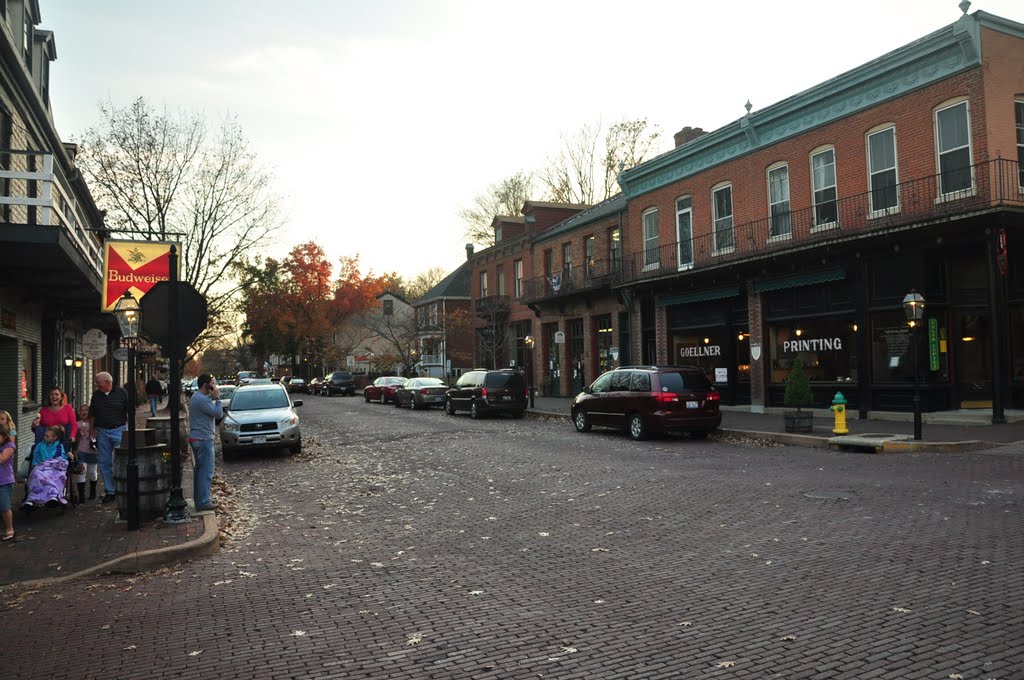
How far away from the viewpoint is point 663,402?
55.3 ft

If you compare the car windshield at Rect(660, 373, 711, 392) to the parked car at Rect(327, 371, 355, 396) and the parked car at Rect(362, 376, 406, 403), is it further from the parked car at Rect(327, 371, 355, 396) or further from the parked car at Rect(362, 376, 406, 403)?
the parked car at Rect(327, 371, 355, 396)

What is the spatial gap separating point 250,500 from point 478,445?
22.5 feet

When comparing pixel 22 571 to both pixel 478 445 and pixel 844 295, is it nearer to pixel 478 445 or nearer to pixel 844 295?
pixel 478 445

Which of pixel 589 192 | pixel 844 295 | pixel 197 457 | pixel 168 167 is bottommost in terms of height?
pixel 197 457

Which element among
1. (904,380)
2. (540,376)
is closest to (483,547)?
(904,380)

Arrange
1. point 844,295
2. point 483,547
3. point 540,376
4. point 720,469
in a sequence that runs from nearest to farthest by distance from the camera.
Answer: point 483,547
point 720,469
point 844,295
point 540,376

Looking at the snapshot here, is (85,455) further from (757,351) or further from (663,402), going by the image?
(757,351)

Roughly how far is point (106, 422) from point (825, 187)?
62.9ft

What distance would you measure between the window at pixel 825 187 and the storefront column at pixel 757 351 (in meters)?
3.14

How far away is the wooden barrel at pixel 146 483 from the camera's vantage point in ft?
28.9

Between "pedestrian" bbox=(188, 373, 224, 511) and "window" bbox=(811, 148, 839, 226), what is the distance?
1759cm

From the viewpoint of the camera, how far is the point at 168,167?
Result: 87.8 ft

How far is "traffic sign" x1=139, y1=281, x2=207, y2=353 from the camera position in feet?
28.9

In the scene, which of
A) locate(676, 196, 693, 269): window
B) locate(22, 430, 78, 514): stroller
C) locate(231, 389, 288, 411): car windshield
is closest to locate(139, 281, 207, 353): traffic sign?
locate(22, 430, 78, 514): stroller
